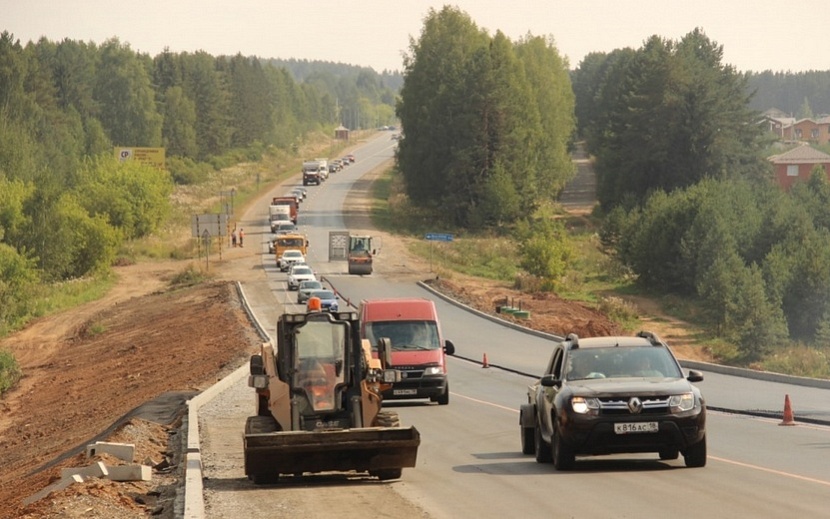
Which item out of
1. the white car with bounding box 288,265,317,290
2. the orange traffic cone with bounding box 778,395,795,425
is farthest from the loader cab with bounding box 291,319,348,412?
the white car with bounding box 288,265,317,290

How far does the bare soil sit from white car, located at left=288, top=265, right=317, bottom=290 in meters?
3.74

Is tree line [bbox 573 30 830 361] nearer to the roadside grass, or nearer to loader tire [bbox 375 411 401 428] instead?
the roadside grass

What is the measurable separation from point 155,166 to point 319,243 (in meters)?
25.7

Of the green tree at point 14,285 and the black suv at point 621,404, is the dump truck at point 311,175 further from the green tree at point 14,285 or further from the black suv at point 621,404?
the black suv at point 621,404

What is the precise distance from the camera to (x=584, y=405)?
1683cm

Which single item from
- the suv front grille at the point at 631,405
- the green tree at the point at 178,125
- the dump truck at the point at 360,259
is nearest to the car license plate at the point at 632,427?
the suv front grille at the point at 631,405

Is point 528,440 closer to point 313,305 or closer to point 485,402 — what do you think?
point 313,305

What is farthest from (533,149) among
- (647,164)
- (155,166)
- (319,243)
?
(155,166)

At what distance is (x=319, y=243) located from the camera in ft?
343

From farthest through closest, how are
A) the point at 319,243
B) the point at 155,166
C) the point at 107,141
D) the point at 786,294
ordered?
the point at 107,141 < the point at 155,166 < the point at 319,243 < the point at 786,294

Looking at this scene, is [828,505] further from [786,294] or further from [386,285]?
[386,285]

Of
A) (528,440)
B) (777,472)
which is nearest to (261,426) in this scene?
(528,440)

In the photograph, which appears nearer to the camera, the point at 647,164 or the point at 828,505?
the point at 828,505

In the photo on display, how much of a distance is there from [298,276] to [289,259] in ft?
29.0
